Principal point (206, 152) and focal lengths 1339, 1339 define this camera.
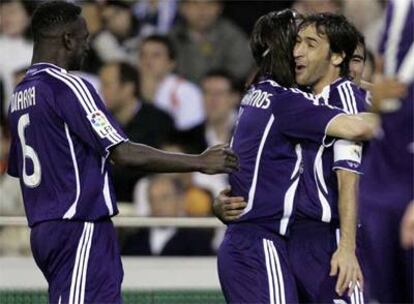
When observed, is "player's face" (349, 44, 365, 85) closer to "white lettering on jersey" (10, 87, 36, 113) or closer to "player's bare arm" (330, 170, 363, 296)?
"player's bare arm" (330, 170, 363, 296)

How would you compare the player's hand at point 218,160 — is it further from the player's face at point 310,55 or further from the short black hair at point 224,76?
the short black hair at point 224,76

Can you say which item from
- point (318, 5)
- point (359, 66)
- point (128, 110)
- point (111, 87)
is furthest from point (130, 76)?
point (359, 66)

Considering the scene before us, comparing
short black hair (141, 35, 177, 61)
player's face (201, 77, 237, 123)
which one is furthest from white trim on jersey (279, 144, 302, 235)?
short black hair (141, 35, 177, 61)

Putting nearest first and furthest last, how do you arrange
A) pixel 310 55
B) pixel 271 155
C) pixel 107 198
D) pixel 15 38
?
pixel 107 198 < pixel 271 155 < pixel 310 55 < pixel 15 38

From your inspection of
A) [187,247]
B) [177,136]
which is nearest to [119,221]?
[187,247]

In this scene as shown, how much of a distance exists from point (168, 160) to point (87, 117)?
0.44m

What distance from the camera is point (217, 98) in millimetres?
11805

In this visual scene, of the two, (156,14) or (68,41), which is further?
(156,14)

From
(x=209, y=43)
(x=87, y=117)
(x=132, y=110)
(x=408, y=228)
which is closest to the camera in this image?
(x=408, y=228)

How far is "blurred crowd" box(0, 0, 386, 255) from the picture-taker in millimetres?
11359

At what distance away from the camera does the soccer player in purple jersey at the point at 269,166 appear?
6.55 metres

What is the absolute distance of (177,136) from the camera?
38.4 feet

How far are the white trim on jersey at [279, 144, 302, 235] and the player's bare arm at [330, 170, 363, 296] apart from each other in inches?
9.6

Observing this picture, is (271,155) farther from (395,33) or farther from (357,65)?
(395,33)
